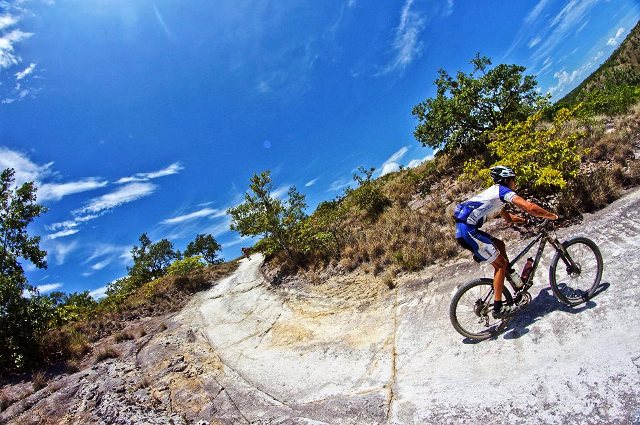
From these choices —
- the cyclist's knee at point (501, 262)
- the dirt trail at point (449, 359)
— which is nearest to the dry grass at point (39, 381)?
the dirt trail at point (449, 359)

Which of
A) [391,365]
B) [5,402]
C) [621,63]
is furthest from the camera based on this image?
[621,63]

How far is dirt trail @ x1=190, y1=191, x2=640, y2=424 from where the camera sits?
14.6 ft

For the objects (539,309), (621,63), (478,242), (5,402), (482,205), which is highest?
(621,63)

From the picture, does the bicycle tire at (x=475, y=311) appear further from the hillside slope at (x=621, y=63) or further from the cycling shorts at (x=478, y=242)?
the hillside slope at (x=621, y=63)

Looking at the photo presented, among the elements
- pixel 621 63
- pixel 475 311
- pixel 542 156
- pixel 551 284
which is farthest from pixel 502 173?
pixel 621 63

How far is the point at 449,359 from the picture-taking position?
5992 millimetres

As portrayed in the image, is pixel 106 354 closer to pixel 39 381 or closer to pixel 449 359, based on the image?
pixel 39 381

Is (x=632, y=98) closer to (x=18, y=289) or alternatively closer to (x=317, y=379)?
(x=317, y=379)

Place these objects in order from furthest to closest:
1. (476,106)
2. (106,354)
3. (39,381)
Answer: (476,106) → (106,354) → (39,381)

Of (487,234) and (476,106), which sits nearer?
(487,234)

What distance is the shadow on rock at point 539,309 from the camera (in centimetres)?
572

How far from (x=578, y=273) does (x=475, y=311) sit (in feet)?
5.91

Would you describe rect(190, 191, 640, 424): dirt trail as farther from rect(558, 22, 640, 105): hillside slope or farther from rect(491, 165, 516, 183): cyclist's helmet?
rect(558, 22, 640, 105): hillside slope

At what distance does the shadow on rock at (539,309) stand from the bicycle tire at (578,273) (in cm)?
10
